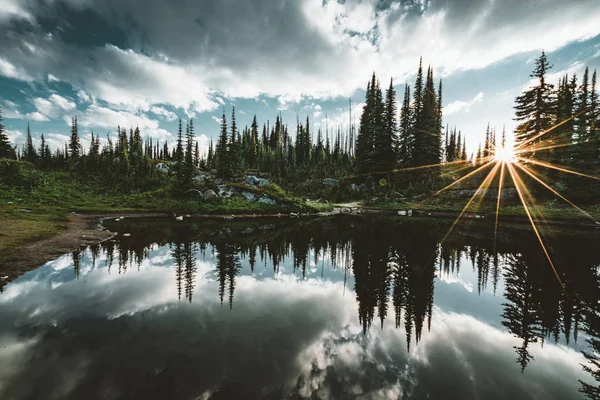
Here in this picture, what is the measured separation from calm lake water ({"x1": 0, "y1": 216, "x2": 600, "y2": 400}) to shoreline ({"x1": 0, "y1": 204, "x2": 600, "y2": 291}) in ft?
2.95

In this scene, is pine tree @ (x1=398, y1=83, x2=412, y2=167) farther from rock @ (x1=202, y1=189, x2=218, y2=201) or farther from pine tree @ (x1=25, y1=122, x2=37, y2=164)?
pine tree @ (x1=25, y1=122, x2=37, y2=164)

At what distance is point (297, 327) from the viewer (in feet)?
23.9

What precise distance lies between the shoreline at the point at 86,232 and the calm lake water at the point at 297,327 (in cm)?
90

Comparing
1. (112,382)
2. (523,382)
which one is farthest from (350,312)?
(112,382)

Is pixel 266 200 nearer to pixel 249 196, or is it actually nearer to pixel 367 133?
pixel 249 196

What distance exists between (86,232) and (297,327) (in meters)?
21.8

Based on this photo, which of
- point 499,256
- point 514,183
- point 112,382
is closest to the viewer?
point 112,382

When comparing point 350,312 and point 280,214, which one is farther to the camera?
point 280,214

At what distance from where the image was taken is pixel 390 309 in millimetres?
8516

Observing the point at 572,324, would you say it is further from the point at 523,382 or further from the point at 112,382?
the point at 112,382

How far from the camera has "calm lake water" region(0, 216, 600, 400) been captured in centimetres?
506

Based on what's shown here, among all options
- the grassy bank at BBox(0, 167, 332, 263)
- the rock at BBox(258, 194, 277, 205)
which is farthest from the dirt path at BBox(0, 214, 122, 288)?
the rock at BBox(258, 194, 277, 205)

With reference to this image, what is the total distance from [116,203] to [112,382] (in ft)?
144

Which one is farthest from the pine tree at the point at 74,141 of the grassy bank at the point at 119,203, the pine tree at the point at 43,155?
the grassy bank at the point at 119,203
